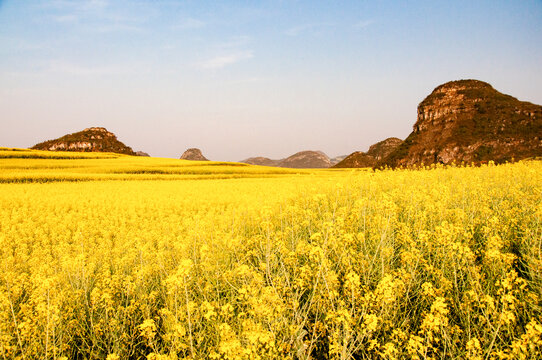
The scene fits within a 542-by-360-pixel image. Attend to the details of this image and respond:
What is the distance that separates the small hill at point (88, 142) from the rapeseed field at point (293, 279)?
117237mm

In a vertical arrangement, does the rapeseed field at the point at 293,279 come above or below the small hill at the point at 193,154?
below

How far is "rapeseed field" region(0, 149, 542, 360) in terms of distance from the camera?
253cm

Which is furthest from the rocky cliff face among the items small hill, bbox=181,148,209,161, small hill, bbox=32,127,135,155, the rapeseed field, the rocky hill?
small hill, bbox=181,148,209,161

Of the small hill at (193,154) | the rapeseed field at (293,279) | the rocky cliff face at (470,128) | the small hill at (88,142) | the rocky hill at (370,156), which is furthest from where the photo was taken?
the small hill at (193,154)

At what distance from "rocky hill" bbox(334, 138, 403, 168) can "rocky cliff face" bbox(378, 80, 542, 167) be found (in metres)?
25.0

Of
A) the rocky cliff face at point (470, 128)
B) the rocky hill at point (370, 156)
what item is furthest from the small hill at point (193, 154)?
the rocky cliff face at point (470, 128)

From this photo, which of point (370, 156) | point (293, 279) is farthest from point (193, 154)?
point (293, 279)

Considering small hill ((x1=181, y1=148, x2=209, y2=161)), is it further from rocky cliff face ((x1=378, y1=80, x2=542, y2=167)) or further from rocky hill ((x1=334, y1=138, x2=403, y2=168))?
rocky cliff face ((x1=378, y1=80, x2=542, y2=167))

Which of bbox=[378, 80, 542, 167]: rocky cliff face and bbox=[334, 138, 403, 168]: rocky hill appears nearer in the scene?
bbox=[378, 80, 542, 167]: rocky cliff face

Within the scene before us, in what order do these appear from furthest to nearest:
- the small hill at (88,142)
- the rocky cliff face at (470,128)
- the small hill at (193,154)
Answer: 1. the small hill at (193,154)
2. the small hill at (88,142)
3. the rocky cliff face at (470,128)

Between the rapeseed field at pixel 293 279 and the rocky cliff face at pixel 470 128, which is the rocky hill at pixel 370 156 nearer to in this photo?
the rocky cliff face at pixel 470 128

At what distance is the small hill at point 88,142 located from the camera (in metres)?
114

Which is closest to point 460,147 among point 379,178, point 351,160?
point 351,160

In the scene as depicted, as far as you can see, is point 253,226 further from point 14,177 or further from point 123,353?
point 14,177
